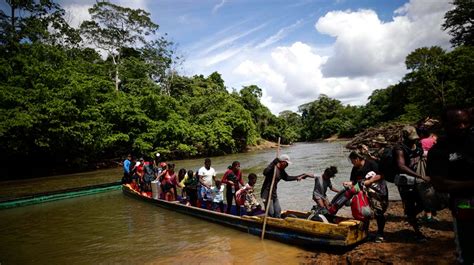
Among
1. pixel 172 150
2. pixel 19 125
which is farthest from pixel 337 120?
pixel 19 125

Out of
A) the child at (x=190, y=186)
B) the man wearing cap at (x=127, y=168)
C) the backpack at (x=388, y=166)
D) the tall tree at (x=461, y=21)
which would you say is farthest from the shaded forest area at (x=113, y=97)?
the backpack at (x=388, y=166)

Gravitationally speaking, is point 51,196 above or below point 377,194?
below

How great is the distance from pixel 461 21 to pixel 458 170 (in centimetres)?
4622

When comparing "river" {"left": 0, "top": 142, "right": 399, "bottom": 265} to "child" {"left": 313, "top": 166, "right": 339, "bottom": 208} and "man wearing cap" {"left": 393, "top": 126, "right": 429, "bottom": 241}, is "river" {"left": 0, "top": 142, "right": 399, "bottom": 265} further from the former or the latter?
"man wearing cap" {"left": 393, "top": 126, "right": 429, "bottom": 241}

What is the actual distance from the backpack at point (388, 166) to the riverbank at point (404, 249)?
114cm

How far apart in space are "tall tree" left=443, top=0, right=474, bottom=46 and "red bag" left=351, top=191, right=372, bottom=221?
42.3 metres

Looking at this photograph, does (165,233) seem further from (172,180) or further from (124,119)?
(124,119)

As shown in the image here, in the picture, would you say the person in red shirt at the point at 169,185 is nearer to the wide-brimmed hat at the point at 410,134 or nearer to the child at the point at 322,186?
the child at the point at 322,186

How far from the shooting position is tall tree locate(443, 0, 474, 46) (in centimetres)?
3616

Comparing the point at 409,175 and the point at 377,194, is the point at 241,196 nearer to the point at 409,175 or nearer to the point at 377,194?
the point at 377,194

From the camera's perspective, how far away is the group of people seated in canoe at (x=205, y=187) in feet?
26.0

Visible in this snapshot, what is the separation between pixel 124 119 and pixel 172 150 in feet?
21.1

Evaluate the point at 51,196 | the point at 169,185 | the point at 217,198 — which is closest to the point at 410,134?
the point at 217,198

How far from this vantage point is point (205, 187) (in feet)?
29.9
